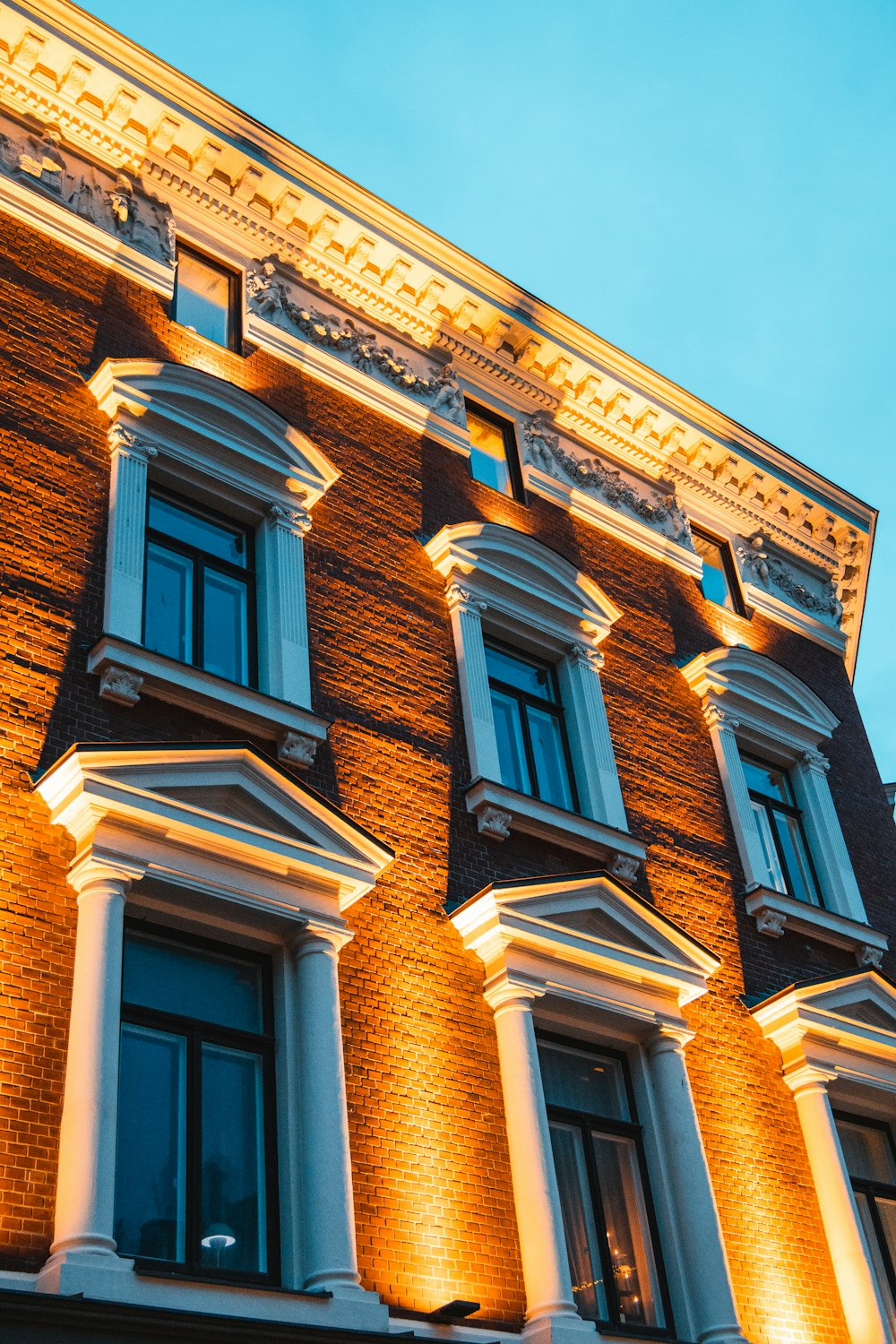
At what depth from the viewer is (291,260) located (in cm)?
1545

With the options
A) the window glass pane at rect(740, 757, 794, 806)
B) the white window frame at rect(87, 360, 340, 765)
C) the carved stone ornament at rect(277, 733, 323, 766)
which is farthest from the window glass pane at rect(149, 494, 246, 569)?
the window glass pane at rect(740, 757, 794, 806)

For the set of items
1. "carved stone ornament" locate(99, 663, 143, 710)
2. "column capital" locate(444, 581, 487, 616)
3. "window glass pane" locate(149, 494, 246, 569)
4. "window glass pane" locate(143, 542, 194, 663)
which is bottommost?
"carved stone ornament" locate(99, 663, 143, 710)

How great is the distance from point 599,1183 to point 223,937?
3.68 meters

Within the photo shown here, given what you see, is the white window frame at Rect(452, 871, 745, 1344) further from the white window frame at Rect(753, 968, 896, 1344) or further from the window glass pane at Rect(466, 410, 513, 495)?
the window glass pane at Rect(466, 410, 513, 495)

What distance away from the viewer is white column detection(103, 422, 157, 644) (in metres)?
11.1

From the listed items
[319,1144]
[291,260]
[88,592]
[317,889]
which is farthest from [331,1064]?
[291,260]

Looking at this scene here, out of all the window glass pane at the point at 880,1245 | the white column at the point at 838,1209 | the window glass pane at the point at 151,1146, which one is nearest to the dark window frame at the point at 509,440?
the white column at the point at 838,1209

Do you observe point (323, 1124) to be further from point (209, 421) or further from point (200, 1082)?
A: point (209, 421)

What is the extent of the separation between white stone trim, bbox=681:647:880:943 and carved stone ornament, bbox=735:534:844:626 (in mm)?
2078

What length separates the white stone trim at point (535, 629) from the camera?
13.4 metres

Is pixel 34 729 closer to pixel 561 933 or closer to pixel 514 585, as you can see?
pixel 561 933

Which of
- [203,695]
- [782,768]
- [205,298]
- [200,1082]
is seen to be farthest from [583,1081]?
[205,298]

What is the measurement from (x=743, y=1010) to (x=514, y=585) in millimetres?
4609

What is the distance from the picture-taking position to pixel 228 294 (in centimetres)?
1483
